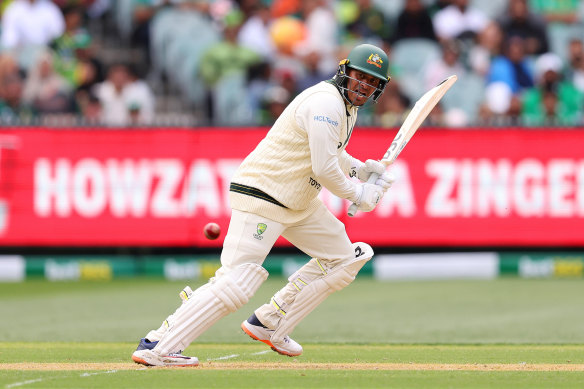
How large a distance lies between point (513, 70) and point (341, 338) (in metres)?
7.99

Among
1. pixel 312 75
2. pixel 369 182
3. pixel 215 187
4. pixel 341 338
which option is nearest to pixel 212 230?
pixel 369 182

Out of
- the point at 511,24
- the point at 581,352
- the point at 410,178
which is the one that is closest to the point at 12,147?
the point at 410,178

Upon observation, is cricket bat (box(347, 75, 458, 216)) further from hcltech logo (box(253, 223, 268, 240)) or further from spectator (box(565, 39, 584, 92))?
spectator (box(565, 39, 584, 92))

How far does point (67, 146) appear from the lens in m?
14.8

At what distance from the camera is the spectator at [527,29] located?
17.0 meters

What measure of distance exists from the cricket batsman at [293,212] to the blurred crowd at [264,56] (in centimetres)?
732

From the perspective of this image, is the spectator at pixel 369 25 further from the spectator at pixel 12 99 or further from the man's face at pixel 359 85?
the man's face at pixel 359 85

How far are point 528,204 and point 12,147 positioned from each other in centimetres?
665

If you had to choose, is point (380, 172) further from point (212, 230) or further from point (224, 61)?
point (224, 61)

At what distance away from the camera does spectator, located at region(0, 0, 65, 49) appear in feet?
56.0

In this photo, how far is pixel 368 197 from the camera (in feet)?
23.6

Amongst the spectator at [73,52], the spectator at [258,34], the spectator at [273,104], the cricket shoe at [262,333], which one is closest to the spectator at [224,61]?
the spectator at [258,34]

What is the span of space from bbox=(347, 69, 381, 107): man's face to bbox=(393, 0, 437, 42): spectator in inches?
398

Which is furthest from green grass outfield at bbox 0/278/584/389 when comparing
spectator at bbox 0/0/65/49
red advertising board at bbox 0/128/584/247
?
spectator at bbox 0/0/65/49
